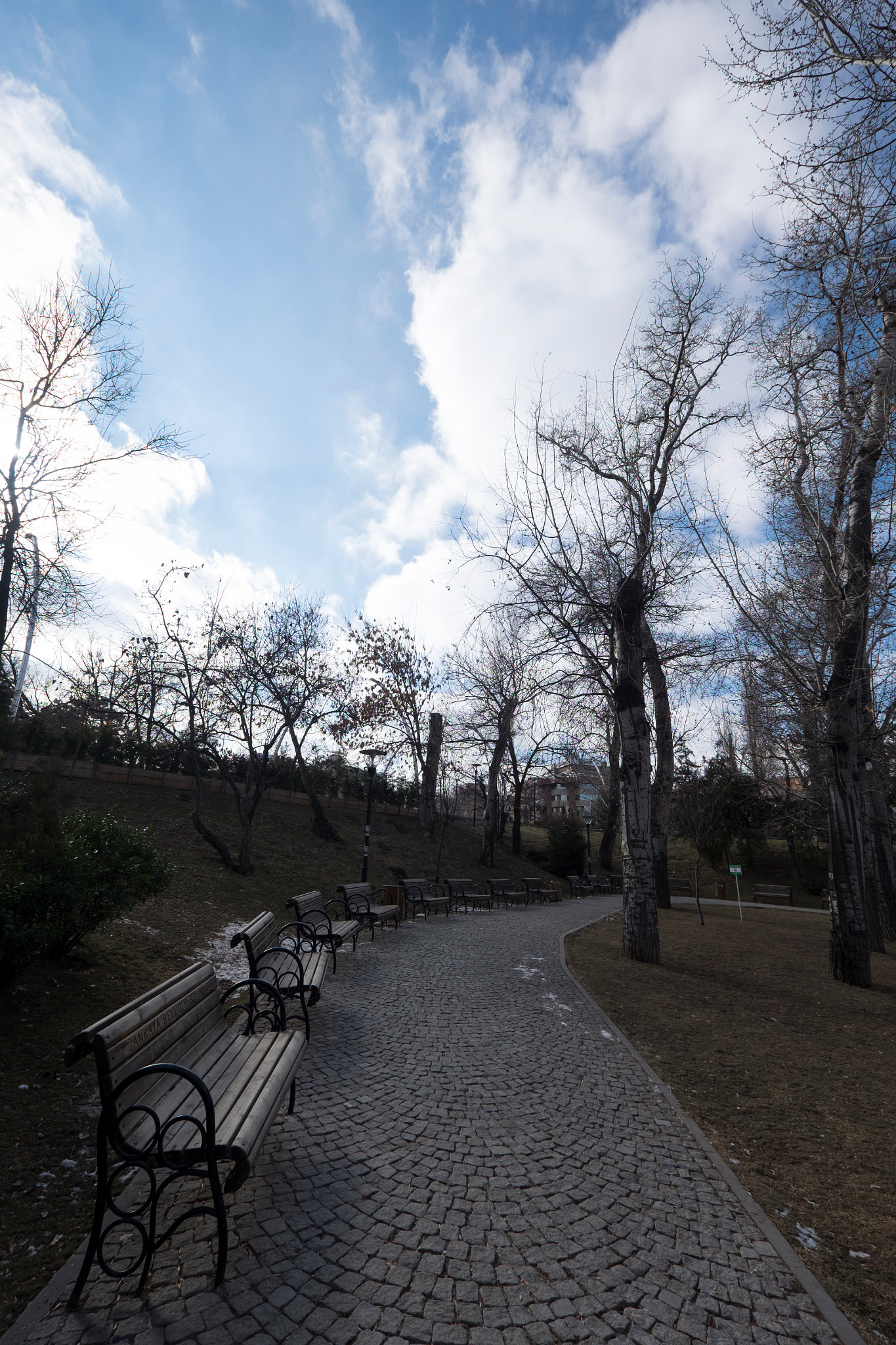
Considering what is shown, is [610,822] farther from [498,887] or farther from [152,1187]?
[152,1187]

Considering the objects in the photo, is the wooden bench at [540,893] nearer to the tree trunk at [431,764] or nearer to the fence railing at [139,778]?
the tree trunk at [431,764]

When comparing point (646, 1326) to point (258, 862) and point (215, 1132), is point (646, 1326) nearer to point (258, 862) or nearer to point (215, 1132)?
point (215, 1132)

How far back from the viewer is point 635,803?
1014 cm

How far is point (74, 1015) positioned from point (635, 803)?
8.01m

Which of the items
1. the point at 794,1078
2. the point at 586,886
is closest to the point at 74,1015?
the point at 794,1078

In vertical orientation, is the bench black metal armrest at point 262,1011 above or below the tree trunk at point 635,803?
below

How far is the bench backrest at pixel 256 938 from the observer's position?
5.47 meters

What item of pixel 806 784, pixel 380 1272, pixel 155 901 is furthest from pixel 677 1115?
pixel 806 784

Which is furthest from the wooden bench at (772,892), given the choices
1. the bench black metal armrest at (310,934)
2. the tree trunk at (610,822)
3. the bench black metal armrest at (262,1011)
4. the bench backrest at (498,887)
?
the bench black metal armrest at (262,1011)

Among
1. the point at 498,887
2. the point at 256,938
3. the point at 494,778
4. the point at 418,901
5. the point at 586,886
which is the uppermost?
the point at 494,778

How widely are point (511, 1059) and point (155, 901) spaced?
7.59 metres

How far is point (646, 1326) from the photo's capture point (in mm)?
2367

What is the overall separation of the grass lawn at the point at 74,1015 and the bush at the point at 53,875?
397 millimetres

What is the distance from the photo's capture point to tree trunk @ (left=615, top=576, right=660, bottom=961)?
10.1 meters
